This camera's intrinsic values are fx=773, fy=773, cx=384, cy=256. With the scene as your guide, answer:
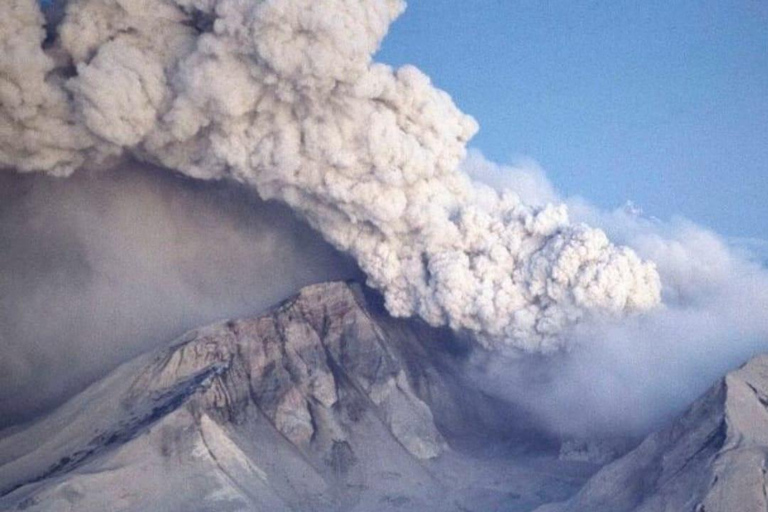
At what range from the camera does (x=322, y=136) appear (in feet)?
83.8

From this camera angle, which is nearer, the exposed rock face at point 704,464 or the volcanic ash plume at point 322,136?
the exposed rock face at point 704,464

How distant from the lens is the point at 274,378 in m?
30.4

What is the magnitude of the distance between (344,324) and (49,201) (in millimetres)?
12773

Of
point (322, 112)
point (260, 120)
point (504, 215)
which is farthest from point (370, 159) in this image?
point (504, 215)

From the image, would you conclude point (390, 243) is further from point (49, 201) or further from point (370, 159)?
point (49, 201)

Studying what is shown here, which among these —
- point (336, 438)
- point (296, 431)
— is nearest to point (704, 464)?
point (336, 438)

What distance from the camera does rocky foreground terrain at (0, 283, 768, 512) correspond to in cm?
2006

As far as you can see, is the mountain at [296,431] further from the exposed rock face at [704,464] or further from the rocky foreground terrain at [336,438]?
the exposed rock face at [704,464]


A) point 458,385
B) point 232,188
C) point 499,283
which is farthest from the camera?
point 458,385

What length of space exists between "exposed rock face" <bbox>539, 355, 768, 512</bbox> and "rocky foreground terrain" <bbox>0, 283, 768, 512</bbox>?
0.14ft

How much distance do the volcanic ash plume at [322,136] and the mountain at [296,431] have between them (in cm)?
447

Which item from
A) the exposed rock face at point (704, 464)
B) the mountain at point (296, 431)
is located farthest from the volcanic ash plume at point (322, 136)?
the exposed rock face at point (704, 464)

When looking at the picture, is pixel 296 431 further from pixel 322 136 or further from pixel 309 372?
pixel 322 136

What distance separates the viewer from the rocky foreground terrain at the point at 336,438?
20062 mm
